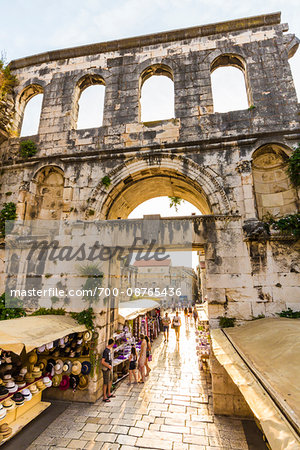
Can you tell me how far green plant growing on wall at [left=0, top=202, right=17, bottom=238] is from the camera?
7301 mm

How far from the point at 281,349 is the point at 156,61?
9.09m

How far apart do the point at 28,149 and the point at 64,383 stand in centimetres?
723

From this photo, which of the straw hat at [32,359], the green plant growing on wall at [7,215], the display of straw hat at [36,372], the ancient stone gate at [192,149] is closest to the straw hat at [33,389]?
the display of straw hat at [36,372]

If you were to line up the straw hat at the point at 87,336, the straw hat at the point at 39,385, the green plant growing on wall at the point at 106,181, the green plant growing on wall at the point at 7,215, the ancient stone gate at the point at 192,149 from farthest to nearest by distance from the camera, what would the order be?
the green plant growing on wall at the point at 7,215, the green plant growing on wall at the point at 106,181, the ancient stone gate at the point at 192,149, the straw hat at the point at 87,336, the straw hat at the point at 39,385

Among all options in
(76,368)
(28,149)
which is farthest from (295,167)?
(28,149)

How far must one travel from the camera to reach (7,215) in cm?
738

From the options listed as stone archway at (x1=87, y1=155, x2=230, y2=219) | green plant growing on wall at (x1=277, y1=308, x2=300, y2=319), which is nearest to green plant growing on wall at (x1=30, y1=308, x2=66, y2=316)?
stone archway at (x1=87, y1=155, x2=230, y2=219)

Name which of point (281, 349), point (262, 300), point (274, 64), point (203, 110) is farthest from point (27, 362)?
point (274, 64)

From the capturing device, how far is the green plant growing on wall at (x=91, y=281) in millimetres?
6395

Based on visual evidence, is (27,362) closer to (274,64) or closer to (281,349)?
(281,349)

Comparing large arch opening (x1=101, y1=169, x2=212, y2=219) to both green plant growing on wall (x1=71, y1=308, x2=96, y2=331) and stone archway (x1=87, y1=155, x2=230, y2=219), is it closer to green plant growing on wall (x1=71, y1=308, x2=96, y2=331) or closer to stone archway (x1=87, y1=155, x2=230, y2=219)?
stone archway (x1=87, y1=155, x2=230, y2=219)

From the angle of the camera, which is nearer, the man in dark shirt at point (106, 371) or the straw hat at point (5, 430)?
the straw hat at point (5, 430)

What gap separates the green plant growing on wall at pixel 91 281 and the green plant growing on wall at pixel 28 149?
14.6ft

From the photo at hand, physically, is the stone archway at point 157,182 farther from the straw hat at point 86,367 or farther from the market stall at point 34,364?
the straw hat at point 86,367
